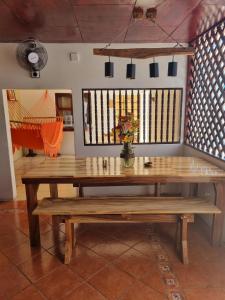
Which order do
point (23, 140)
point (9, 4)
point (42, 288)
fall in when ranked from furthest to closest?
point (23, 140)
point (9, 4)
point (42, 288)

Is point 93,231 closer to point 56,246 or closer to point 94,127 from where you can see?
point 56,246

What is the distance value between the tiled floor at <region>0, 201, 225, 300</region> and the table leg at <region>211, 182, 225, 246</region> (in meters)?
0.10

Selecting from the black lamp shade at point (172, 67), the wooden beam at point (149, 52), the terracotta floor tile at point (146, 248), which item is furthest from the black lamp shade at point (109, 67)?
the terracotta floor tile at point (146, 248)

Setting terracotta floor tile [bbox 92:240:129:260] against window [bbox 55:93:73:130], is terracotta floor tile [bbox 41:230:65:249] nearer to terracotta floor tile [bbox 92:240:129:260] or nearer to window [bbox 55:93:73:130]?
terracotta floor tile [bbox 92:240:129:260]

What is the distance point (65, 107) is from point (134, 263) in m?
5.03

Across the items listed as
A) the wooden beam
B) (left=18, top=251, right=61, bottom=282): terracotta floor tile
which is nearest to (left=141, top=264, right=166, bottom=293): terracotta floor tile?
(left=18, top=251, right=61, bottom=282): terracotta floor tile

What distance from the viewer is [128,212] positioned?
201cm

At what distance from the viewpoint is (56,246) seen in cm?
231

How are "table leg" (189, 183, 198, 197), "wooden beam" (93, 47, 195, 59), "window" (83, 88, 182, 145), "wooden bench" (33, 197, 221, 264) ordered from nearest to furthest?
"wooden beam" (93, 47, 195, 59), "wooden bench" (33, 197, 221, 264), "table leg" (189, 183, 198, 197), "window" (83, 88, 182, 145)

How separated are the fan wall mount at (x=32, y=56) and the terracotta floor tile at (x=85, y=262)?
7.70 feet

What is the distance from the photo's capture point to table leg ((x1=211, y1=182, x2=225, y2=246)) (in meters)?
2.21

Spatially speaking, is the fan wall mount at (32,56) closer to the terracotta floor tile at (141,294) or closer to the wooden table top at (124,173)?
the wooden table top at (124,173)

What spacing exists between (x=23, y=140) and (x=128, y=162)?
3281 millimetres

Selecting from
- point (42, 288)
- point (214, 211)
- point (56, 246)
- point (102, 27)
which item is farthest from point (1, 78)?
point (214, 211)
